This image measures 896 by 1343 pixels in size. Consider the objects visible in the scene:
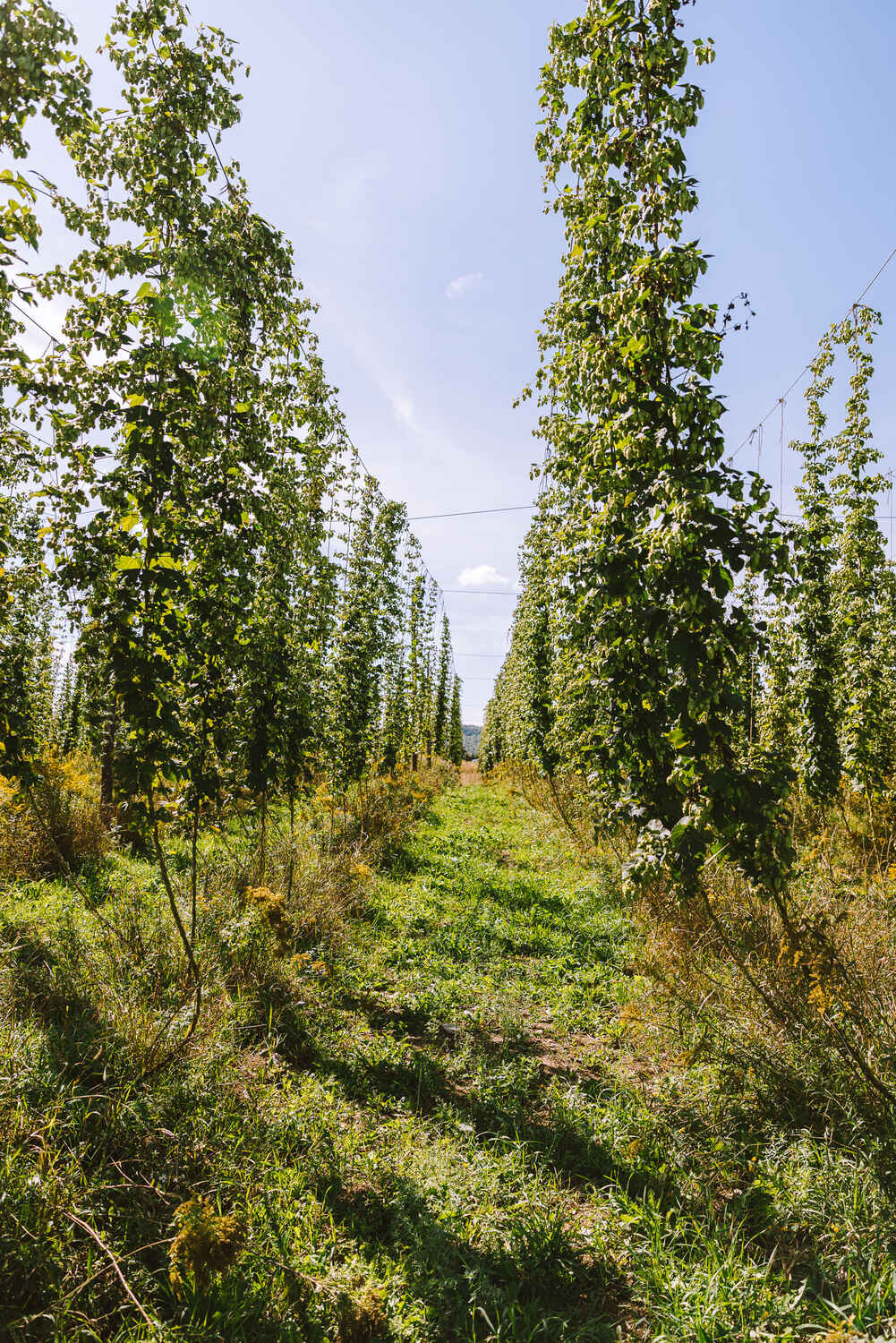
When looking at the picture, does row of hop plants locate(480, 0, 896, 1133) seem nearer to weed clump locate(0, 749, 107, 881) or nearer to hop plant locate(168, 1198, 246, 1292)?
hop plant locate(168, 1198, 246, 1292)

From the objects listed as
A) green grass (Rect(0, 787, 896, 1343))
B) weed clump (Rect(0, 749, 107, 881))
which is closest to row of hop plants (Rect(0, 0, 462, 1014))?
green grass (Rect(0, 787, 896, 1343))

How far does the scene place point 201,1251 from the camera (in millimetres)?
2473

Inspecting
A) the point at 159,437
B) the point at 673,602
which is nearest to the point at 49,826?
the point at 159,437

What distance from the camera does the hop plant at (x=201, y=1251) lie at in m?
2.46

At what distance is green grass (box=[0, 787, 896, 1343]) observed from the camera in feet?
8.00

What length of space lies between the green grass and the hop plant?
0.06 m

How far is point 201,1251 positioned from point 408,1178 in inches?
44.6

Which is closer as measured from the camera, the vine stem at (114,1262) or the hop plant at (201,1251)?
the vine stem at (114,1262)

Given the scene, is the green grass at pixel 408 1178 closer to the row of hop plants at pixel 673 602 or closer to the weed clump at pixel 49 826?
the row of hop plants at pixel 673 602

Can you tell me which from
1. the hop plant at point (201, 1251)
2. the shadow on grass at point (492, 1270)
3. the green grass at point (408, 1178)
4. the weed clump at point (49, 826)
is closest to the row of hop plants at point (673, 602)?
the green grass at point (408, 1178)

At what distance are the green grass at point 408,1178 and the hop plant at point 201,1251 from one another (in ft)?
0.19

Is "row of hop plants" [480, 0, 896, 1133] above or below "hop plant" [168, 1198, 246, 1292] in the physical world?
above

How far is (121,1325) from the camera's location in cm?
229

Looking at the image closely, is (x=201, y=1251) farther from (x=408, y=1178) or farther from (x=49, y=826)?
(x=49, y=826)
